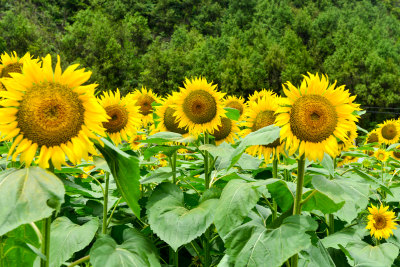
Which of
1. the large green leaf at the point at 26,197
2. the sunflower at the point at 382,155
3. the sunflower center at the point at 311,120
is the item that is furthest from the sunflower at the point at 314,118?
the sunflower at the point at 382,155

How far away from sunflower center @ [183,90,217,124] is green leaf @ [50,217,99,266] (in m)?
1.21

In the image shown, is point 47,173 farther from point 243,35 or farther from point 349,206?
point 243,35

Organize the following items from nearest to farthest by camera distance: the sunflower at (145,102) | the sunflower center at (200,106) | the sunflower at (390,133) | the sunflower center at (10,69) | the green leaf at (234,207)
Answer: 1. the green leaf at (234,207)
2. the sunflower center at (10,69)
3. the sunflower center at (200,106)
4. the sunflower at (145,102)
5. the sunflower at (390,133)

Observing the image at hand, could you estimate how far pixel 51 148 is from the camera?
1.46 m

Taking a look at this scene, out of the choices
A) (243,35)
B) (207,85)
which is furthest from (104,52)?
(207,85)

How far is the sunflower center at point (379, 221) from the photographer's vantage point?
2.76 metres

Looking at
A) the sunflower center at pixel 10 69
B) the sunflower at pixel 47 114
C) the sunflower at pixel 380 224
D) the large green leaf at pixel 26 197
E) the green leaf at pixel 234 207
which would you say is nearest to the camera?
the large green leaf at pixel 26 197

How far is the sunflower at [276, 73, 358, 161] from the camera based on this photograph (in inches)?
69.7

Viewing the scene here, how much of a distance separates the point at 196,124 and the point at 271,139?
1.22 meters

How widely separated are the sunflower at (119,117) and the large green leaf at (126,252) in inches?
34.3

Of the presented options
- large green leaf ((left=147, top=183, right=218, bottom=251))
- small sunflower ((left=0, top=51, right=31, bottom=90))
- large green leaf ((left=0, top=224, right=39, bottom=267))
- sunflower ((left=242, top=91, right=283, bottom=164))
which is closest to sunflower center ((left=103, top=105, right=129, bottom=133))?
small sunflower ((left=0, top=51, right=31, bottom=90))

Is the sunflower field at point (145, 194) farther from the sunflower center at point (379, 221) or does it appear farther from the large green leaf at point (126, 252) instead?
the sunflower center at point (379, 221)

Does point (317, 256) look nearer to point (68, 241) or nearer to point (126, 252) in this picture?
point (126, 252)

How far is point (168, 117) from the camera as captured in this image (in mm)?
3080
